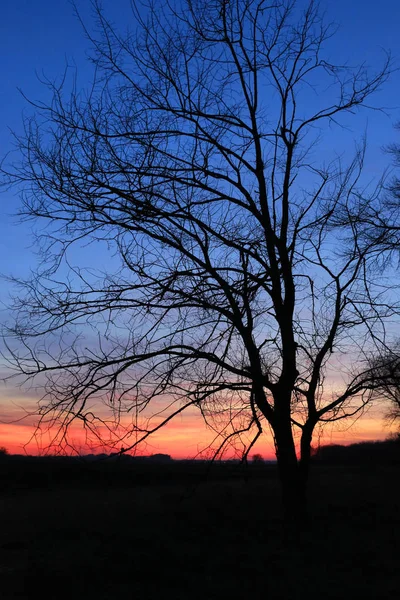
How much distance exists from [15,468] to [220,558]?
1937cm

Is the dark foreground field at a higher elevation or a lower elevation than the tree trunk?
lower

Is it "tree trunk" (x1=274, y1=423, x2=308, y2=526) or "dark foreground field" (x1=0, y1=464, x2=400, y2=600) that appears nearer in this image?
"dark foreground field" (x1=0, y1=464, x2=400, y2=600)

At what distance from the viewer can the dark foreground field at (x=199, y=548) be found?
291 inches

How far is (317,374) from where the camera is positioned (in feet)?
33.2

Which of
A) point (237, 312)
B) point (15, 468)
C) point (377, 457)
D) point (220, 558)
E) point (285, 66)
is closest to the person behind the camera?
point (220, 558)

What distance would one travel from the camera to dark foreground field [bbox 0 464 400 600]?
24.3 feet

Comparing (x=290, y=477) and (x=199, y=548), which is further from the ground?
(x=290, y=477)

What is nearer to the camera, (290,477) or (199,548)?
(199,548)

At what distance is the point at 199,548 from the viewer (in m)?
9.56

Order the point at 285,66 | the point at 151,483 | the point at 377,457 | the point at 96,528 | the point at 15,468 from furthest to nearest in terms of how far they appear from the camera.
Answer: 1. the point at 377,457
2. the point at 15,468
3. the point at 151,483
4. the point at 96,528
5. the point at 285,66

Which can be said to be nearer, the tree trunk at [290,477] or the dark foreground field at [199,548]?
the dark foreground field at [199,548]

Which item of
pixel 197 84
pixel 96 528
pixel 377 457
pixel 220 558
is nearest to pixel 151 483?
pixel 96 528

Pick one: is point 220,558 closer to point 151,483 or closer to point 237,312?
point 237,312

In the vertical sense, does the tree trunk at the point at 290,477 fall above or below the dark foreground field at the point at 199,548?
above
